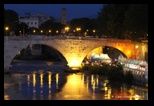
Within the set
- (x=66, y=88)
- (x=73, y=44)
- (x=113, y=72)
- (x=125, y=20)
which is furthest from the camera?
(x=73, y=44)

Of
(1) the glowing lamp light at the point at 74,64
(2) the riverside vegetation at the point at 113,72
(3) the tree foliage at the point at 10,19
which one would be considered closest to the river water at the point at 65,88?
(2) the riverside vegetation at the point at 113,72

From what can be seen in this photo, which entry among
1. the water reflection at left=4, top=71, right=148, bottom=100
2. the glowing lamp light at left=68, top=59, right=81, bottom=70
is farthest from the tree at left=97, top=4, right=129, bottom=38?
the water reflection at left=4, top=71, right=148, bottom=100

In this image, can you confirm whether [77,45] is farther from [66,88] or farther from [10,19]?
[10,19]

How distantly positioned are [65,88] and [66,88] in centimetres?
5

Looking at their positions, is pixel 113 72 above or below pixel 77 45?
below

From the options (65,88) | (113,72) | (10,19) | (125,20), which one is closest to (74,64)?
(125,20)

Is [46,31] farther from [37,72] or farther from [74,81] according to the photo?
[74,81]

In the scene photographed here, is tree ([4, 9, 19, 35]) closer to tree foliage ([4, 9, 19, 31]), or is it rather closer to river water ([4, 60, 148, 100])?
tree foliage ([4, 9, 19, 31])

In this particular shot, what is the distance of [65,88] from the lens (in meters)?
15.9

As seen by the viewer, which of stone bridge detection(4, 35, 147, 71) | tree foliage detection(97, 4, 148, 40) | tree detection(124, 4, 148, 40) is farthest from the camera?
stone bridge detection(4, 35, 147, 71)

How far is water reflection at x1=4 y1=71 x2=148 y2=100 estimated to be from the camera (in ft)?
44.1

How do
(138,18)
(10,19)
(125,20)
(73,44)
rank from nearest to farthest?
(138,18)
(125,20)
(73,44)
(10,19)

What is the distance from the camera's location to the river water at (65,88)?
13.5 metres

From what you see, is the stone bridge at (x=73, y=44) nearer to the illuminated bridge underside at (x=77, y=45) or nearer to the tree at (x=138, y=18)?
the illuminated bridge underside at (x=77, y=45)
